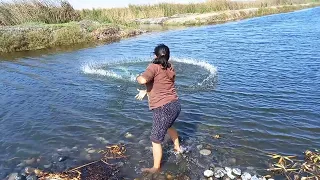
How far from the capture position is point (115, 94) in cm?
1234

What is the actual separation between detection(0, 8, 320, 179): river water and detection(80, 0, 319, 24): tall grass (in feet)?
86.3

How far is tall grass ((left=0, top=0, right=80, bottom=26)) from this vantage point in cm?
3250

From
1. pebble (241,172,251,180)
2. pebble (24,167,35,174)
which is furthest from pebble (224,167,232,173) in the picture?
pebble (24,167,35,174)

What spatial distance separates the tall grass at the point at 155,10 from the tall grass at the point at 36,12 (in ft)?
11.4

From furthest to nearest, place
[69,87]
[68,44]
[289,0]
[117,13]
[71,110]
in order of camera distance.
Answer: [289,0], [117,13], [68,44], [69,87], [71,110]

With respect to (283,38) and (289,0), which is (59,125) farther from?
(289,0)

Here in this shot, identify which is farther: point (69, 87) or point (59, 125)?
point (69, 87)

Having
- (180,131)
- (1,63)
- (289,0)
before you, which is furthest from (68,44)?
(289,0)

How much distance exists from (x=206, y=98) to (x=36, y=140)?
18.9 feet

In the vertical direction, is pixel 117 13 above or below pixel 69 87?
above

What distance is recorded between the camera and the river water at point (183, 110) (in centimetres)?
756

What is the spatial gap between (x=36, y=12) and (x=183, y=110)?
29514 millimetres

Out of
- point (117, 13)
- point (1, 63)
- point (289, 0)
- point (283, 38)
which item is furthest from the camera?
point (289, 0)

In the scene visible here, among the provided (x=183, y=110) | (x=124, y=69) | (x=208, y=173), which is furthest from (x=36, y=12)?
(x=208, y=173)
